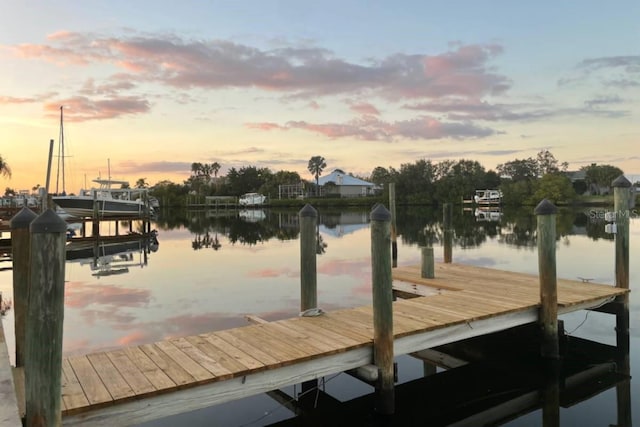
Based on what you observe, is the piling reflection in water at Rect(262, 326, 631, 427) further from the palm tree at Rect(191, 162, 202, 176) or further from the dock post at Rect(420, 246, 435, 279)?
the palm tree at Rect(191, 162, 202, 176)

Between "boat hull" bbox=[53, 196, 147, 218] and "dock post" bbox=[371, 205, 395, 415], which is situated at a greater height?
"boat hull" bbox=[53, 196, 147, 218]

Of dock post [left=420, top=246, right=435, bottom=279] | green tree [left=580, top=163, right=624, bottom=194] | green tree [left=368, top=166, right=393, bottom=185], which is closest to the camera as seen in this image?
dock post [left=420, top=246, right=435, bottom=279]

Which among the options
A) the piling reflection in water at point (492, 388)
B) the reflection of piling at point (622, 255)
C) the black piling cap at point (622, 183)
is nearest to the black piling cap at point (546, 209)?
the reflection of piling at point (622, 255)

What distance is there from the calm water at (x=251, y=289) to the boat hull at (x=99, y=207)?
26.4 ft

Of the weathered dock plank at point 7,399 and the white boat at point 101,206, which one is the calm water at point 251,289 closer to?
the weathered dock plank at point 7,399

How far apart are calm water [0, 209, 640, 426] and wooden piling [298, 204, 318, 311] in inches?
51.4

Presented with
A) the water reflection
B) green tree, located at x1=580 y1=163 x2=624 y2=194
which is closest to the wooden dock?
the water reflection

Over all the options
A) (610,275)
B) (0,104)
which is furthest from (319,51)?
(610,275)

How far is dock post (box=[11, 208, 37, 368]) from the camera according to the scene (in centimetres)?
515

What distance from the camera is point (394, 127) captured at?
4347 centimetres

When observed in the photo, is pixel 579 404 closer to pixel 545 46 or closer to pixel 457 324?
pixel 457 324

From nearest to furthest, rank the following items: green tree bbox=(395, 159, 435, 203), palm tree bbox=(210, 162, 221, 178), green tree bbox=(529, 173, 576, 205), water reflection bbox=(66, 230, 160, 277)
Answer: water reflection bbox=(66, 230, 160, 277) < green tree bbox=(529, 173, 576, 205) < green tree bbox=(395, 159, 435, 203) < palm tree bbox=(210, 162, 221, 178)

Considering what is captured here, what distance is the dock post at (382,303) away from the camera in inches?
218

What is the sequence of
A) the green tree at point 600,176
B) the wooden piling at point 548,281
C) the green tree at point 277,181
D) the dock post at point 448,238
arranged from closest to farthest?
the wooden piling at point 548,281
the dock post at point 448,238
the green tree at point 600,176
the green tree at point 277,181
